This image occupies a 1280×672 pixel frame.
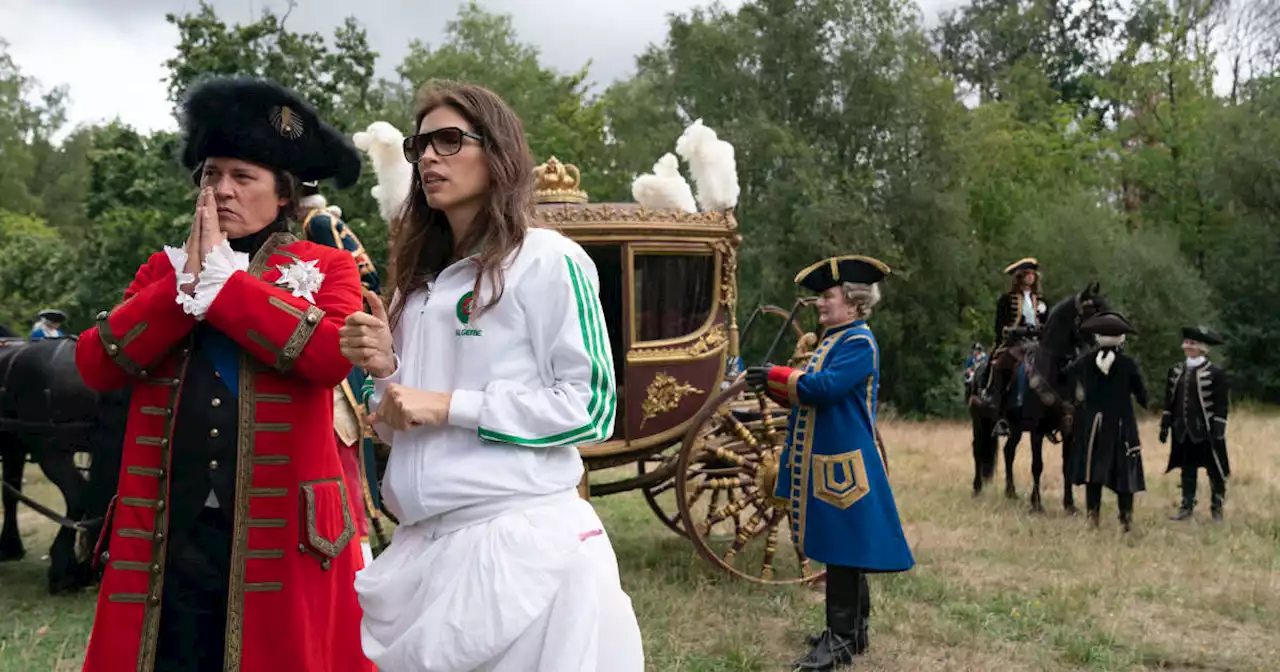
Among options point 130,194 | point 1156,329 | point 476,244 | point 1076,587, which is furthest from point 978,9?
point 476,244

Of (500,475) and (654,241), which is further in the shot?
(654,241)

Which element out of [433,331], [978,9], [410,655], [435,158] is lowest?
[410,655]

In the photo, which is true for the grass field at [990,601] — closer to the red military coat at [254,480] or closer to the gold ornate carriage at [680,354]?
the gold ornate carriage at [680,354]

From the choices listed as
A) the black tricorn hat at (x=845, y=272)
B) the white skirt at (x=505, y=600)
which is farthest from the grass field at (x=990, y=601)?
the white skirt at (x=505, y=600)

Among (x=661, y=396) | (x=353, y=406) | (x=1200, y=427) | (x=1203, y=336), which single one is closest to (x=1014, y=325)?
(x=1203, y=336)

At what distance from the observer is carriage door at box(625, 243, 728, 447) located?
569cm

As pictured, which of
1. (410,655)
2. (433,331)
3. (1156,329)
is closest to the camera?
(410,655)

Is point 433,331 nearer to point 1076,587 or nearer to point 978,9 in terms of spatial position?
point 1076,587

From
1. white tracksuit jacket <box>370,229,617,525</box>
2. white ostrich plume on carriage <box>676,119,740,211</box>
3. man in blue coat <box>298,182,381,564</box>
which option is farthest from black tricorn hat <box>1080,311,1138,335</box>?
white tracksuit jacket <box>370,229,617,525</box>

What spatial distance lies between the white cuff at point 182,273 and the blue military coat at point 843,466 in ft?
9.43

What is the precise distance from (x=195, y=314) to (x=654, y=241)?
11.9 feet

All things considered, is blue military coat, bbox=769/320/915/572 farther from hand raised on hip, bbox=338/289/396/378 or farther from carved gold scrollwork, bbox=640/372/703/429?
hand raised on hip, bbox=338/289/396/378

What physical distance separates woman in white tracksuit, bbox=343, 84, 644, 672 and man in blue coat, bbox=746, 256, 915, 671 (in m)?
2.71

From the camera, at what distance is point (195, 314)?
2.25 meters
